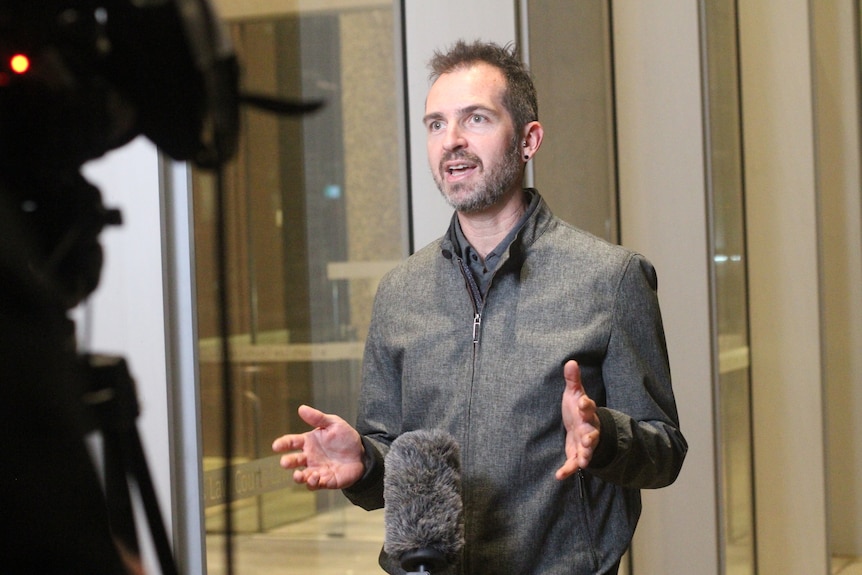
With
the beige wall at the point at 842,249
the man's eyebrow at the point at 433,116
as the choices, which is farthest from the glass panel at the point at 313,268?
the beige wall at the point at 842,249

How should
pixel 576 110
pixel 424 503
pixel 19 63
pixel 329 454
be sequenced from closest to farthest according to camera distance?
pixel 19 63 → pixel 424 503 → pixel 329 454 → pixel 576 110

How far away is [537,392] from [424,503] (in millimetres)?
401

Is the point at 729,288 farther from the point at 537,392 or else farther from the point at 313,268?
the point at 537,392

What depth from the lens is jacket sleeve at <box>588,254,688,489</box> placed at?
168cm

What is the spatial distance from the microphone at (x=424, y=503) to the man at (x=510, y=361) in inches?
7.4

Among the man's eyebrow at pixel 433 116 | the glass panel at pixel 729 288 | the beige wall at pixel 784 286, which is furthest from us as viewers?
the beige wall at pixel 784 286

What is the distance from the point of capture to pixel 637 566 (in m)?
3.76

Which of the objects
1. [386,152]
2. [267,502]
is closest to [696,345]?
[386,152]

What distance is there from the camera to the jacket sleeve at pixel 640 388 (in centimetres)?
168

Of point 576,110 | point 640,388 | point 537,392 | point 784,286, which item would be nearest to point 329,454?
point 537,392

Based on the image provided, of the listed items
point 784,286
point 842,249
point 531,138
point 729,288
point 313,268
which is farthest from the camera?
point 842,249

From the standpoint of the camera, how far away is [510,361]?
1.78 m

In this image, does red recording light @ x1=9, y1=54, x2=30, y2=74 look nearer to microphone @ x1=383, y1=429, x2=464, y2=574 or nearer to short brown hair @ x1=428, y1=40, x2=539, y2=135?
microphone @ x1=383, y1=429, x2=464, y2=574

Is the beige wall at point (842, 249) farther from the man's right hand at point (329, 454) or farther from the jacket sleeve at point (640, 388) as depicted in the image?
the man's right hand at point (329, 454)
